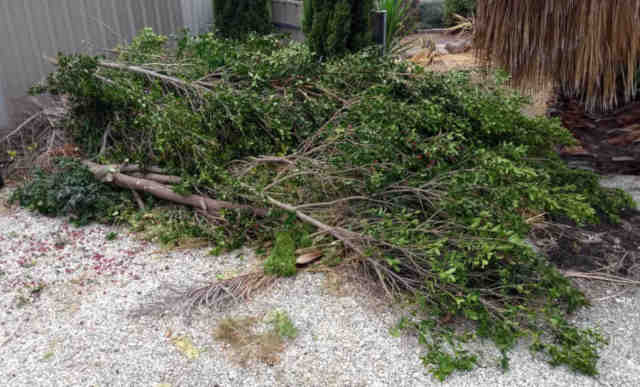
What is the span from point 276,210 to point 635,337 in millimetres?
2400

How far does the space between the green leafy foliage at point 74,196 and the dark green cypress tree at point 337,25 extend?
323 cm

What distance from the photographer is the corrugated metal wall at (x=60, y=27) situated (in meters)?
5.72

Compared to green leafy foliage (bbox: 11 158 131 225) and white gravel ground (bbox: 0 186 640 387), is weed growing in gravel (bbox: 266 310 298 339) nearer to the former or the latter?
white gravel ground (bbox: 0 186 640 387)

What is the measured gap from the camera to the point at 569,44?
3.87m

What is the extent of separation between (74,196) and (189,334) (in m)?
1.94

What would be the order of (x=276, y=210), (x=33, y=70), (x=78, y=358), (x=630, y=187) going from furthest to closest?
(x=33, y=70) → (x=630, y=187) → (x=276, y=210) → (x=78, y=358)

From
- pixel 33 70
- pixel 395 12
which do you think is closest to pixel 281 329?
pixel 33 70

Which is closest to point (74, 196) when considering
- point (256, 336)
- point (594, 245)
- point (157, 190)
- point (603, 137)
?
point (157, 190)

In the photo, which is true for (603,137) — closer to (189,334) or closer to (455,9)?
(189,334)

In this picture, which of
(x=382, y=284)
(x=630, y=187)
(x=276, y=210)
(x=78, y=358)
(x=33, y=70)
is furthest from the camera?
(x=33, y=70)

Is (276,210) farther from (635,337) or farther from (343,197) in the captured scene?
(635,337)

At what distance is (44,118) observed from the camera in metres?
5.32

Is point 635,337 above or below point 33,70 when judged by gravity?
below

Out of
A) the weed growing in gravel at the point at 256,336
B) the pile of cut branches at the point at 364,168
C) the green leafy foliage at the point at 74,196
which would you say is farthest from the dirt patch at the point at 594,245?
the green leafy foliage at the point at 74,196
